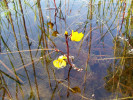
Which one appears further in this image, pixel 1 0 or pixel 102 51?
pixel 1 0

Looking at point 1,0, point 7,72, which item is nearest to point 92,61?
point 7,72

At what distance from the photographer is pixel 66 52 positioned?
1320mm

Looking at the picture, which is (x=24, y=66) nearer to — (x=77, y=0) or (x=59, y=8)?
(x=59, y=8)

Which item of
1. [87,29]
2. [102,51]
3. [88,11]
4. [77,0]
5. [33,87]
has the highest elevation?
[77,0]

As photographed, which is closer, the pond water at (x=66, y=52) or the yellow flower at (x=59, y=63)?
the pond water at (x=66, y=52)

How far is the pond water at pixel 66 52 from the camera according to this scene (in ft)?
3.22

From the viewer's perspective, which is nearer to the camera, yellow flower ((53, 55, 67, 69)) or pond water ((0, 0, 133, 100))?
pond water ((0, 0, 133, 100))

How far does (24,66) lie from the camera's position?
1181mm

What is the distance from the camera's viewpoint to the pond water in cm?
98

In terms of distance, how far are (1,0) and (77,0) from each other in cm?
133

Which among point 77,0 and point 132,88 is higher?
point 77,0

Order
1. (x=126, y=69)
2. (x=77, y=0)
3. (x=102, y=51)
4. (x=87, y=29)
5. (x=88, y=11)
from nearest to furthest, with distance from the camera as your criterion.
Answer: (x=126, y=69) < (x=102, y=51) < (x=87, y=29) < (x=88, y=11) < (x=77, y=0)

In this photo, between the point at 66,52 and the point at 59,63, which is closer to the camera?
the point at 59,63

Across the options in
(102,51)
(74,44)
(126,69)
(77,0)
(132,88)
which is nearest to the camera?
(132,88)
